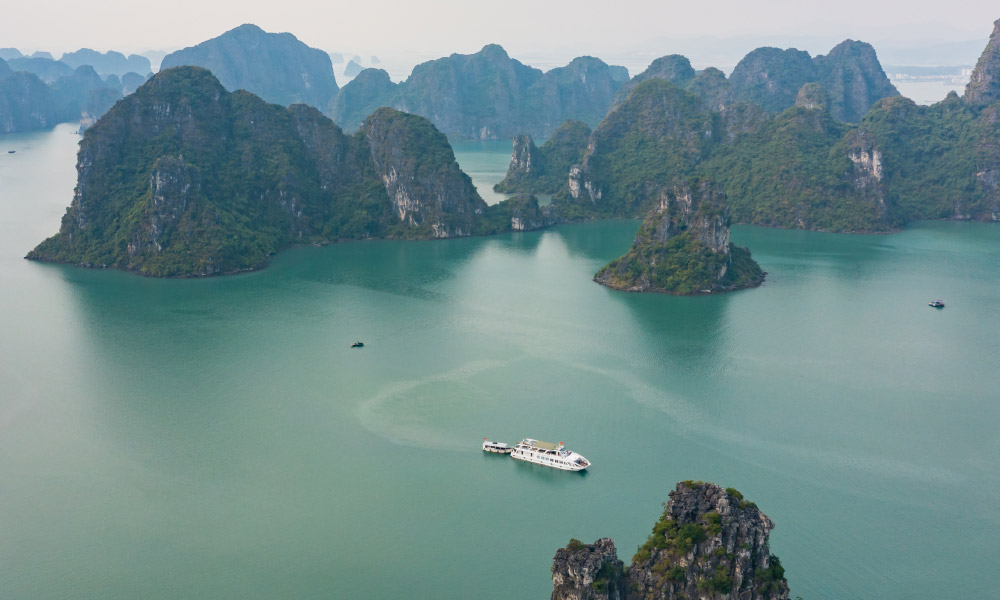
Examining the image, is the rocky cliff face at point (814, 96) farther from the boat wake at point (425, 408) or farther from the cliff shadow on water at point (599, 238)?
the boat wake at point (425, 408)

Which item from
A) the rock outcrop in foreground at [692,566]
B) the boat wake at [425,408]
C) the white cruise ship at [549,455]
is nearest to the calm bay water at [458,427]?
the boat wake at [425,408]

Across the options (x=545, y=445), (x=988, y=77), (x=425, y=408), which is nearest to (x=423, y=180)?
(x=425, y=408)

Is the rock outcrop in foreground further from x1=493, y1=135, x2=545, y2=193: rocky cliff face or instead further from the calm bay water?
x1=493, y1=135, x2=545, y2=193: rocky cliff face

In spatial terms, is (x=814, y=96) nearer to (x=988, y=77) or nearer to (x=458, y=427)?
(x=988, y=77)

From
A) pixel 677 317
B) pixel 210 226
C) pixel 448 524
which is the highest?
pixel 210 226

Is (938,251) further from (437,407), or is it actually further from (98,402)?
(98,402)

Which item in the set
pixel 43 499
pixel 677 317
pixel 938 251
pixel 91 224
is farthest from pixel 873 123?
pixel 43 499

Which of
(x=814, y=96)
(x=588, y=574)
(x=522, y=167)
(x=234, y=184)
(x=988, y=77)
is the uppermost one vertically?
(x=814, y=96)
